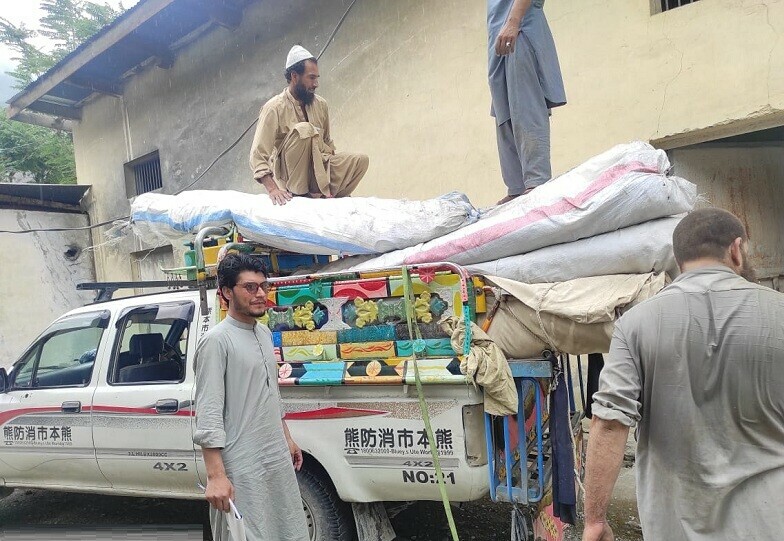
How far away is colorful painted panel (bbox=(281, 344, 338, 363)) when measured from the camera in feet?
9.79

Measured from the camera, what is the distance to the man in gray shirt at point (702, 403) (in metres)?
1.59

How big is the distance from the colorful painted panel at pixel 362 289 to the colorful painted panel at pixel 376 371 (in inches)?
12.9

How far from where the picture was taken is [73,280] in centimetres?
1018

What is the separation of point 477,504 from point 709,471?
269 centimetres

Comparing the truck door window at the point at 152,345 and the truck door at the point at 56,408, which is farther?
the truck door at the point at 56,408

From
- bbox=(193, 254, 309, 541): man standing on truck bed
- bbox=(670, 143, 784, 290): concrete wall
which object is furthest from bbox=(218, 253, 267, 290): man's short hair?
bbox=(670, 143, 784, 290): concrete wall

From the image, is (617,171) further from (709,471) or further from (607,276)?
(709,471)

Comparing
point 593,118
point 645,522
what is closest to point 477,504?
point 645,522

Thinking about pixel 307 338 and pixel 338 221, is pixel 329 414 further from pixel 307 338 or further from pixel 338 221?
pixel 338 221

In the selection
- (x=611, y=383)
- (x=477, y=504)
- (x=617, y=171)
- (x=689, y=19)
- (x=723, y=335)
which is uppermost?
(x=689, y=19)

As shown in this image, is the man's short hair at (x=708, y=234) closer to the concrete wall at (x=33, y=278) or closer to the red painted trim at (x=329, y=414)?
the red painted trim at (x=329, y=414)

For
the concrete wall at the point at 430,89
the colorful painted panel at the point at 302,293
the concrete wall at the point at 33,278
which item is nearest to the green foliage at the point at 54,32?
the concrete wall at the point at 430,89

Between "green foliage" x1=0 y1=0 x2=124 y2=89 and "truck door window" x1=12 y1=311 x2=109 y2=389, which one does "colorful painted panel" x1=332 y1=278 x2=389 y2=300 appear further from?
"green foliage" x1=0 y1=0 x2=124 y2=89

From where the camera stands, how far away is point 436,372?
8.71 feet
